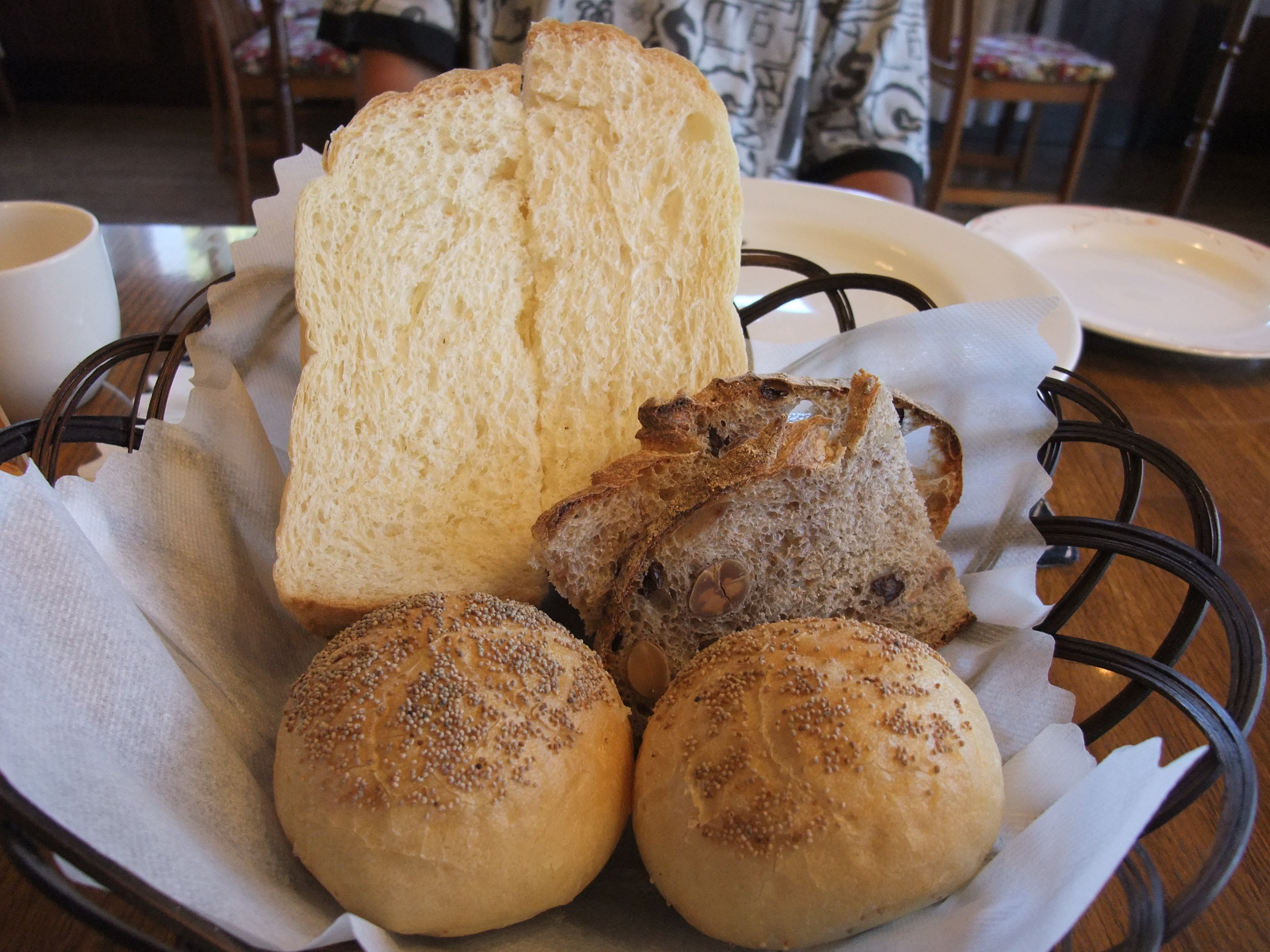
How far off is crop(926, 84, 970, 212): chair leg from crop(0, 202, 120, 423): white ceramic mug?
124 inches

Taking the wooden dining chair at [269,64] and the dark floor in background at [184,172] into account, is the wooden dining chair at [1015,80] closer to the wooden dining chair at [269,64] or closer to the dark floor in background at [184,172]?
the dark floor in background at [184,172]

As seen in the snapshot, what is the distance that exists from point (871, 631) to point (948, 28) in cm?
402

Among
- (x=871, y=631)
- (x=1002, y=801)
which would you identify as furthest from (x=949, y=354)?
(x=1002, y=801)

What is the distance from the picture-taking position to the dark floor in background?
417 cm

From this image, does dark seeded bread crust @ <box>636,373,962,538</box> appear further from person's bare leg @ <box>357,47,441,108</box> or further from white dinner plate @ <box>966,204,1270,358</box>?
person's bare leg @ <box>357,47,441,108</box>

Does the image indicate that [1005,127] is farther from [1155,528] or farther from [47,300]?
[47,300]

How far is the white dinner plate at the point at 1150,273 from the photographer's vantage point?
1438 millimetres

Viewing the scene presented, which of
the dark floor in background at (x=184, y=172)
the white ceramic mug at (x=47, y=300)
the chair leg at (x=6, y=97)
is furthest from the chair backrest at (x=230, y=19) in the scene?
the white ceramic mug at (x=47, y=300)

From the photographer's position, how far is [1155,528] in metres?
1.13

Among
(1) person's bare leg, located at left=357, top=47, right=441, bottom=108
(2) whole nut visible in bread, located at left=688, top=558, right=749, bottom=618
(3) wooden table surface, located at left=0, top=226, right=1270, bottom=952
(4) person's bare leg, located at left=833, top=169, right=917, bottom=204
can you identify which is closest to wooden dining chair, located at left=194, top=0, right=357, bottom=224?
(1) person's bare leg, located at left=357, top=47, right=441, bottom=108

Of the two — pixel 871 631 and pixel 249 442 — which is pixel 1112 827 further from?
pixel 249 442

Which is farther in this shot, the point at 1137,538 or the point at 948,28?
the point at 948,28

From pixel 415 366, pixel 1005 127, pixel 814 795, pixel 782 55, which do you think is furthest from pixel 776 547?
pixel 1005 127

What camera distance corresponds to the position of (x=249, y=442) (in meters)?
0.95
